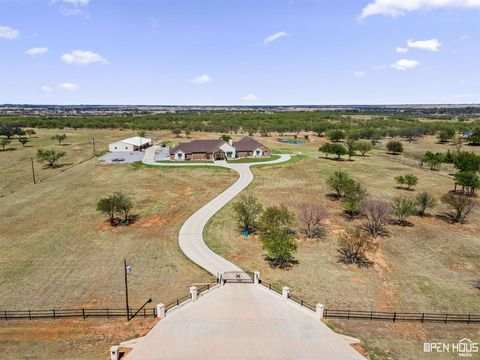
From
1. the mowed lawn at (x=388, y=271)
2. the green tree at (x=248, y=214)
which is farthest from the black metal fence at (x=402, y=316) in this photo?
the green tree at (x=248, y=214)

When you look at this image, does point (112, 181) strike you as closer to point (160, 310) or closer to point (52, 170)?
point (52, 170)

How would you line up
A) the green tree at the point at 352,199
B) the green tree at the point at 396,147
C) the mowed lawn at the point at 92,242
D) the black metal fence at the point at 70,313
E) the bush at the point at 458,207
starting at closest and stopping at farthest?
the black metal fence at the point at 70,313
the mowed lawn at the point at 92,242
the bush at the point at 458,207
the green tree at the point at 352,199
the green tree at the point at 396,147

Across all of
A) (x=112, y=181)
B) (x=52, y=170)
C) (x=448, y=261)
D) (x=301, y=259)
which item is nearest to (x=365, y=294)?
(x=301, y=259)

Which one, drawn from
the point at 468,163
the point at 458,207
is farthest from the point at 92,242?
the point at 468,163

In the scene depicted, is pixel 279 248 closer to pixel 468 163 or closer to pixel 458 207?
pixel 458 207

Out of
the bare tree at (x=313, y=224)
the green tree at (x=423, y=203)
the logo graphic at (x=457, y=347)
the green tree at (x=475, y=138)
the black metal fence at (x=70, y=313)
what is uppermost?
the green tree at (x=475, y=138)

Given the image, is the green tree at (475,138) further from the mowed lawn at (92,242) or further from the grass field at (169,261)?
the mowed lawn at (92,242)

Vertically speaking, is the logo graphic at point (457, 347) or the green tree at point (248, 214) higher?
the green tree at point (248, 214)

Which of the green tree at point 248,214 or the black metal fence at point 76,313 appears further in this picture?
the green tree at point 248,214
